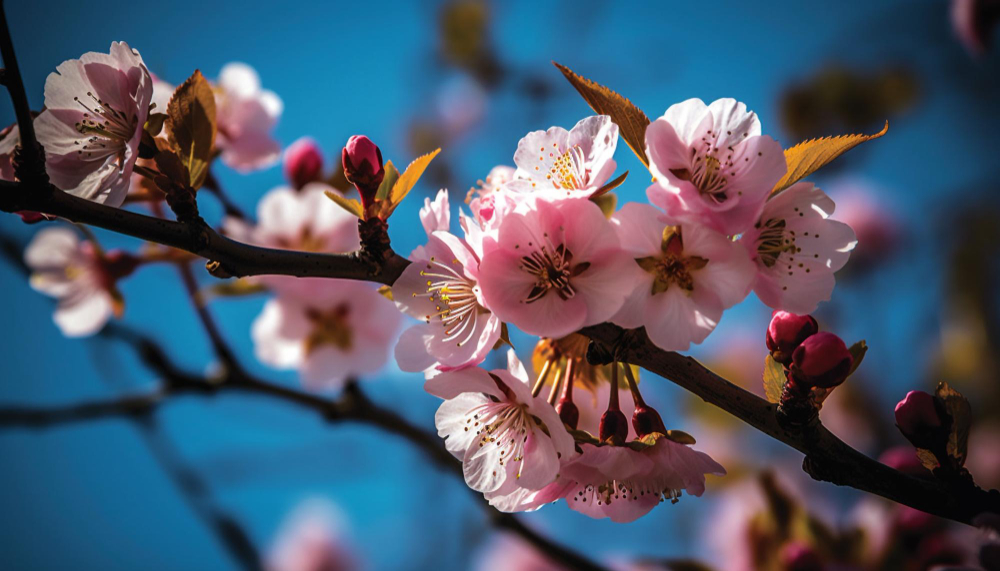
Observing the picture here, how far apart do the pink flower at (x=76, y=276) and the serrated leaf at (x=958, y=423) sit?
1252 millimetres

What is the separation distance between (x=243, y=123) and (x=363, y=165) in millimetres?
647

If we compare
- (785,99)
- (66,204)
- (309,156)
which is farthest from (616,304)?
(785,99)

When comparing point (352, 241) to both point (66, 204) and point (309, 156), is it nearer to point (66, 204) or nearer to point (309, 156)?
point (309, 156)

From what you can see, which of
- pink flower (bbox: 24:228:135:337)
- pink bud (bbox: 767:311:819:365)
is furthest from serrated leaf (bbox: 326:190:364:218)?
pink flower (bbox: 24:228:135:337)

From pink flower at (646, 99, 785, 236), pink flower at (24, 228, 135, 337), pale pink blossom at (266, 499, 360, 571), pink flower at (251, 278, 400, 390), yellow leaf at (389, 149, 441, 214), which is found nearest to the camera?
pink flower at (646, 99, 785, 236)

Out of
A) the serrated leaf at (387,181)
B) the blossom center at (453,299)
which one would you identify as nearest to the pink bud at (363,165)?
the serrated leaf at (387,181)

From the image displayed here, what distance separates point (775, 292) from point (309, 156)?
915 mm

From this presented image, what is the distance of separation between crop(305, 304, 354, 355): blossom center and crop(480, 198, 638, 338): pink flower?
0.80 meters

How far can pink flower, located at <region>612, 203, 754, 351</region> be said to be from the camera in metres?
0.62

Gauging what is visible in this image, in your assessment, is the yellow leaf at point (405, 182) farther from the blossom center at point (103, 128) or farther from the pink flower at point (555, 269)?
the blossom center at point (103, 128)

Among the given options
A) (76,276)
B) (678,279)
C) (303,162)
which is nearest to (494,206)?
(678,279)

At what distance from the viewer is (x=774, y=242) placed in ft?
2.34

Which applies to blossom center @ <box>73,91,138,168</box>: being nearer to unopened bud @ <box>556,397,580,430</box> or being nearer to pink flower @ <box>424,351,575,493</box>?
pink flower @ <box>424,351,575,493</box>

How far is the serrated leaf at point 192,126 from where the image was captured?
75 centimetres
